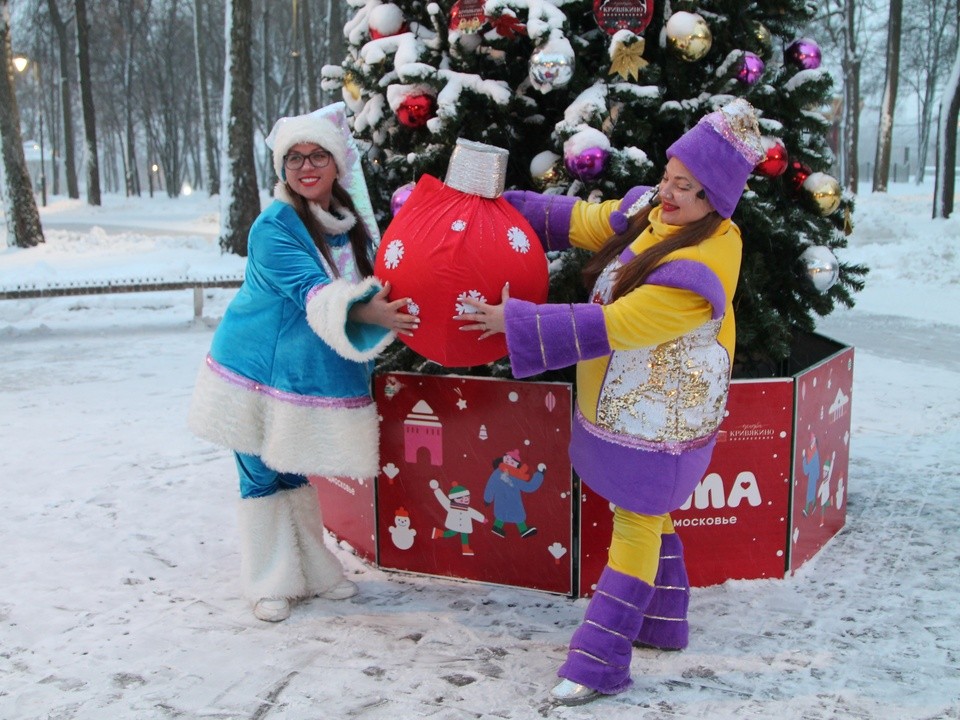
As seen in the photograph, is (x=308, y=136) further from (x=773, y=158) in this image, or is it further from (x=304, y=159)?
(x=773, y=158)

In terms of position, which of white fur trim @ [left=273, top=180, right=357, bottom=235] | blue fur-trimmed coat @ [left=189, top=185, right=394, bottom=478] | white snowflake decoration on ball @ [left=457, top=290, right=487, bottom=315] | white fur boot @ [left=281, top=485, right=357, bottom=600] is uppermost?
white fur trim @ [left=273, top=180, right=357, bottom=235]

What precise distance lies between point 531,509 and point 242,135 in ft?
38.1

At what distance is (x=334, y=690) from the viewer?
295cm

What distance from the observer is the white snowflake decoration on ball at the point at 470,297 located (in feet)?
8.90

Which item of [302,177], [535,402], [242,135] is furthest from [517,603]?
[242,135]

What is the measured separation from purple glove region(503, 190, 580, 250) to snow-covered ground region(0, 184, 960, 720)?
143 centimetres

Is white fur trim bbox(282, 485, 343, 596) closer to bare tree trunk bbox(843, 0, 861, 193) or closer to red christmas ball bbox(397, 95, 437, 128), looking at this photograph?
red christmas ball bbox(397, 95, 437, 128)

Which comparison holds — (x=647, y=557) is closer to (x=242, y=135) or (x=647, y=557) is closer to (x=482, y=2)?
(x=482, y=2)

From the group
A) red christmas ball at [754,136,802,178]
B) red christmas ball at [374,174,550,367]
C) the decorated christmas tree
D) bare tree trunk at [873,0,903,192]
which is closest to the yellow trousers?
red christmas ball at [374,174,550,367]

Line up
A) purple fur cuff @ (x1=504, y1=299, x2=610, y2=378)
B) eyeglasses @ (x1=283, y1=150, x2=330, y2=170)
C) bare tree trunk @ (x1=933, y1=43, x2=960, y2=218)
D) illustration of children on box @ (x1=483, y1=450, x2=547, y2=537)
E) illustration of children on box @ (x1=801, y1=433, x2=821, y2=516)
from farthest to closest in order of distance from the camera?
bare tree trunk @ (x1=933, y1=43, x2=960, y2=218) → illustration of children on box @ (x1=801, y1=433, x2=821, y2=516) → illustration of children on box @ (x1=483, y1=450, x2=547, y2=537) → eyeglasses @ (x1=283, y1=150, x2=330, y2=170) → purple fur cuff @ (x1=504, y1=299, x2=610, y2=378)

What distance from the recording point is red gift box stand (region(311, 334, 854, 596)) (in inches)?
139

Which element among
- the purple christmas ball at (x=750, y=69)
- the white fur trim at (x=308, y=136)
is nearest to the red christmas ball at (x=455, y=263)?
the white fur trim at (x=308, y=136)

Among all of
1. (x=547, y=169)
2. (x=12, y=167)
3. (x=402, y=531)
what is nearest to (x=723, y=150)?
(x=547, y=169)

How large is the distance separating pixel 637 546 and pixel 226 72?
12.7 meters
